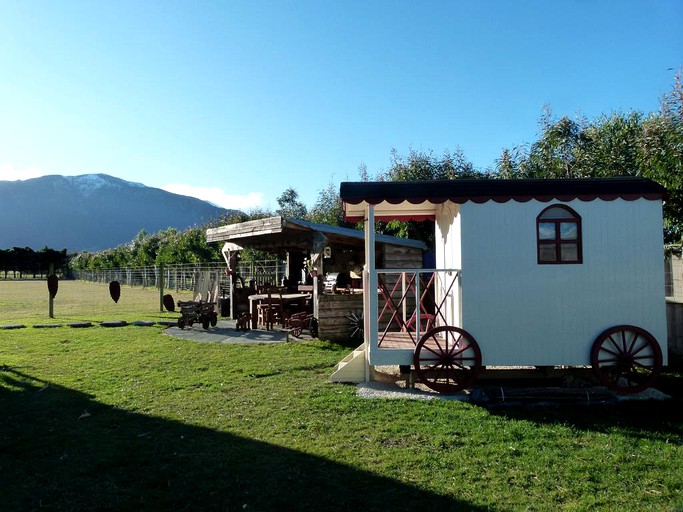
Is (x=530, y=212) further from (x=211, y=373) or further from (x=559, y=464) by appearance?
(x=211, y=373)

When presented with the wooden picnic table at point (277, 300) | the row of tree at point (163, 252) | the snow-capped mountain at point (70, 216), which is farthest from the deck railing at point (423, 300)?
the snow-capped mountain at point (70, 216)

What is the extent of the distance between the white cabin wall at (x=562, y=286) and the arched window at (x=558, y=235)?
0.08 meters

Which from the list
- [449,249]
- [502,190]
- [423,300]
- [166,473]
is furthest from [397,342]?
[166,473]

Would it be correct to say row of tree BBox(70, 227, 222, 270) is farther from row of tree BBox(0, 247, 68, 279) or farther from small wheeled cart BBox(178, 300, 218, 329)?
small wheeled cart BBox(178, 300, 218, 329)

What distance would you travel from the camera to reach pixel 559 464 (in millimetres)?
3977

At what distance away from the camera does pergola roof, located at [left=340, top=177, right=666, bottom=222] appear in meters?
6.00

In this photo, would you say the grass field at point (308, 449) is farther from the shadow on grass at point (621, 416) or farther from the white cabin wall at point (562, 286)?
the white cabin wall at point (562, 286)

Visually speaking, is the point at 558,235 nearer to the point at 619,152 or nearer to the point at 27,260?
the point at 619,152

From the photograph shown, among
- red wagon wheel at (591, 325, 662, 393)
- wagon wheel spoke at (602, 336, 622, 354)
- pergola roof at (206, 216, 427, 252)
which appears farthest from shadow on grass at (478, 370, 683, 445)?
pergola roof at (206, 216, 427, 252)

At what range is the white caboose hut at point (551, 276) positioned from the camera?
6000mm

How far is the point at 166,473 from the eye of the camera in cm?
387

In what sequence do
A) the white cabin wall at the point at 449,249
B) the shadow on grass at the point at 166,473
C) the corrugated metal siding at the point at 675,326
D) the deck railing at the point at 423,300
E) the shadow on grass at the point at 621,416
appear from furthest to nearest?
the corrugated metal siding at the point at 675,326
the white cabin wall at the point at 449,249
the deck railing at the point at 423,300
the shadow on grass at the point at 621,416
the shadow on grass at the point at 166,473

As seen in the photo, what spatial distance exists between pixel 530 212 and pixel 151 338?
28.2 ft

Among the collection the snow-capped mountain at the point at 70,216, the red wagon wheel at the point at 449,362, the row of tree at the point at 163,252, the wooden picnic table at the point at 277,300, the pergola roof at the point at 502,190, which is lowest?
the red wagon wheel at the point at 449,362
